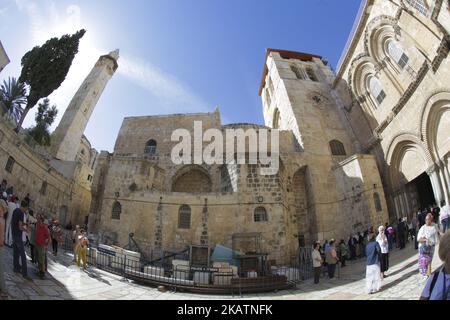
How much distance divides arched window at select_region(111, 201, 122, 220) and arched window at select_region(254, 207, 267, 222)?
704 cm

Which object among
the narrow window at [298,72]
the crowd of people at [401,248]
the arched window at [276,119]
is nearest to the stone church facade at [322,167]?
the crowd of people at [401,248]

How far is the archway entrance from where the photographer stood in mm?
14156

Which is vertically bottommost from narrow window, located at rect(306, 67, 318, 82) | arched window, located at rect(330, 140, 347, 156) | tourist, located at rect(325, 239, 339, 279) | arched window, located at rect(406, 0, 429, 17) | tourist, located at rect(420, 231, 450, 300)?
tourist, located at rect(325, 239, 339, 279)

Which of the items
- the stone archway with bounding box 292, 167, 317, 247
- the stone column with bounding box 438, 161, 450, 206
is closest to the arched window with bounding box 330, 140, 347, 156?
the stone archway with bounding box 292, 167, 317, 247

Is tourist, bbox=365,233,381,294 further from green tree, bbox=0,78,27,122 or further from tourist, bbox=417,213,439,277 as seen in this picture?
green tree, bbox=0,78,27,122

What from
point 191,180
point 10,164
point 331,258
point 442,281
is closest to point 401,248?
point 331,258

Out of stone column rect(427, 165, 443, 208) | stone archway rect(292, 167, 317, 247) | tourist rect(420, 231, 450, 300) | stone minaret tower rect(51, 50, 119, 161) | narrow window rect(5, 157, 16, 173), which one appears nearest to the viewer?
tourist rect(420, 231, 450, 300)

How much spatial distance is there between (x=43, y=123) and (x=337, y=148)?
21602mm

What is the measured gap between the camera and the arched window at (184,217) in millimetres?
12822

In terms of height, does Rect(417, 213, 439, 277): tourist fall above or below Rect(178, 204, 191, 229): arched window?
below

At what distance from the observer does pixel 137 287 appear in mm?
7340
